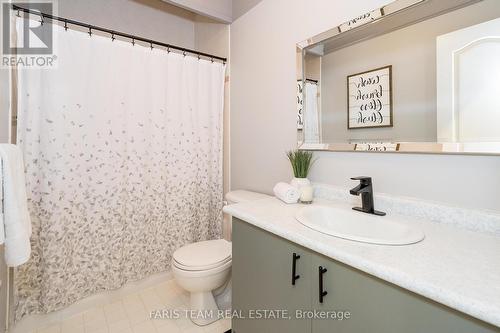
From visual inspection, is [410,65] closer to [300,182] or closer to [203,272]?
[300,182]

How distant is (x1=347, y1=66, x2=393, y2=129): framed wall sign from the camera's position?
1271 mm

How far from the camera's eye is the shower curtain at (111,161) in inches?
61.4

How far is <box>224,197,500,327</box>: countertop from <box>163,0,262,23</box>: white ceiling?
1798 millimetres

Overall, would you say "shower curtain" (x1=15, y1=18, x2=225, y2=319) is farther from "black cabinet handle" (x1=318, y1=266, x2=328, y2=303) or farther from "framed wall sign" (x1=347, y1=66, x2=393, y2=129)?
"black cabinet handle" (x1=318, y1=266, x2=328, y2=303)

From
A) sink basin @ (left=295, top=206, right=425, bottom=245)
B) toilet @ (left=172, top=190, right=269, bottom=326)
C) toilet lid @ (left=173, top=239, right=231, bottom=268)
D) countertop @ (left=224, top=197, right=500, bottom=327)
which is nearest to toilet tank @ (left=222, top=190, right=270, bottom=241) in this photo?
toilet @ (left=172, top=190, right=269, bottom=326)

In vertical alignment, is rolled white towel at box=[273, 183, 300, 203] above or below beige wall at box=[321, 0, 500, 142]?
below

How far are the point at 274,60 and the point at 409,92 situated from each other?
38.1 inches

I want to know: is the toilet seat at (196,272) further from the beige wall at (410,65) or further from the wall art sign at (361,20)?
the wall art sign at (361,20)

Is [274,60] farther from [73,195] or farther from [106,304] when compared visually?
[106,304]

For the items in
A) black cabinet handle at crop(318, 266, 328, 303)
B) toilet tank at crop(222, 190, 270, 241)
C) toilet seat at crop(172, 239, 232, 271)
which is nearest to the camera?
black cabinet handle at crop(318, 266, 328, 303)

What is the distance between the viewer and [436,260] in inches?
30.5

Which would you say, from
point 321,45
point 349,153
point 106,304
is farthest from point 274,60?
point 106,304

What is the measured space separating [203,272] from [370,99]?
4.57ft

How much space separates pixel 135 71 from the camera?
1839mm
